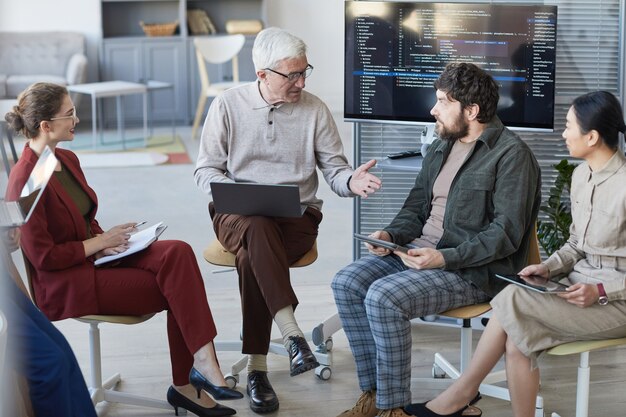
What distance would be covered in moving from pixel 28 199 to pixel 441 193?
1.34 m

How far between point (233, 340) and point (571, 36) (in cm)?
176

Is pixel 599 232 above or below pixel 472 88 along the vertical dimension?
below

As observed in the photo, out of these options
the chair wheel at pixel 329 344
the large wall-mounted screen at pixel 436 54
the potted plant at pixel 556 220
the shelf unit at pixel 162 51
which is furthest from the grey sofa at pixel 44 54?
the potted plant at pixel 556 220

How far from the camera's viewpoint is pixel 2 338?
1.92 metres

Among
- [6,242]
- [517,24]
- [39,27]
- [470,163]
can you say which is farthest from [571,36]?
[39,27]

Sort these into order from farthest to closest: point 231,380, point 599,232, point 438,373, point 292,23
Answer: point 292,23 → point 438,373 → point 231,380 → point 599,232

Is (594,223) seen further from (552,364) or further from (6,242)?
(6,242)

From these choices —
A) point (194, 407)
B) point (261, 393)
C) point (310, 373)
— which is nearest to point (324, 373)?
point (310, 373)

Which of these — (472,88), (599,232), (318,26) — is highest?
(318,26)

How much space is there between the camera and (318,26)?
32.0ft

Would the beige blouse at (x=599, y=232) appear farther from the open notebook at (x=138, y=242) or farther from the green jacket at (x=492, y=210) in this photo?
the open notebook at (x=138, y=242)

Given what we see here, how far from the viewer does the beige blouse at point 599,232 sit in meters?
2.70

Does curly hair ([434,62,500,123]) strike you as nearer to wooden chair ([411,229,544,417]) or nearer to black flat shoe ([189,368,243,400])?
wooden chair ([411,229,544,417])

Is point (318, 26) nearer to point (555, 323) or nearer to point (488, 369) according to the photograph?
point (488, 369)
